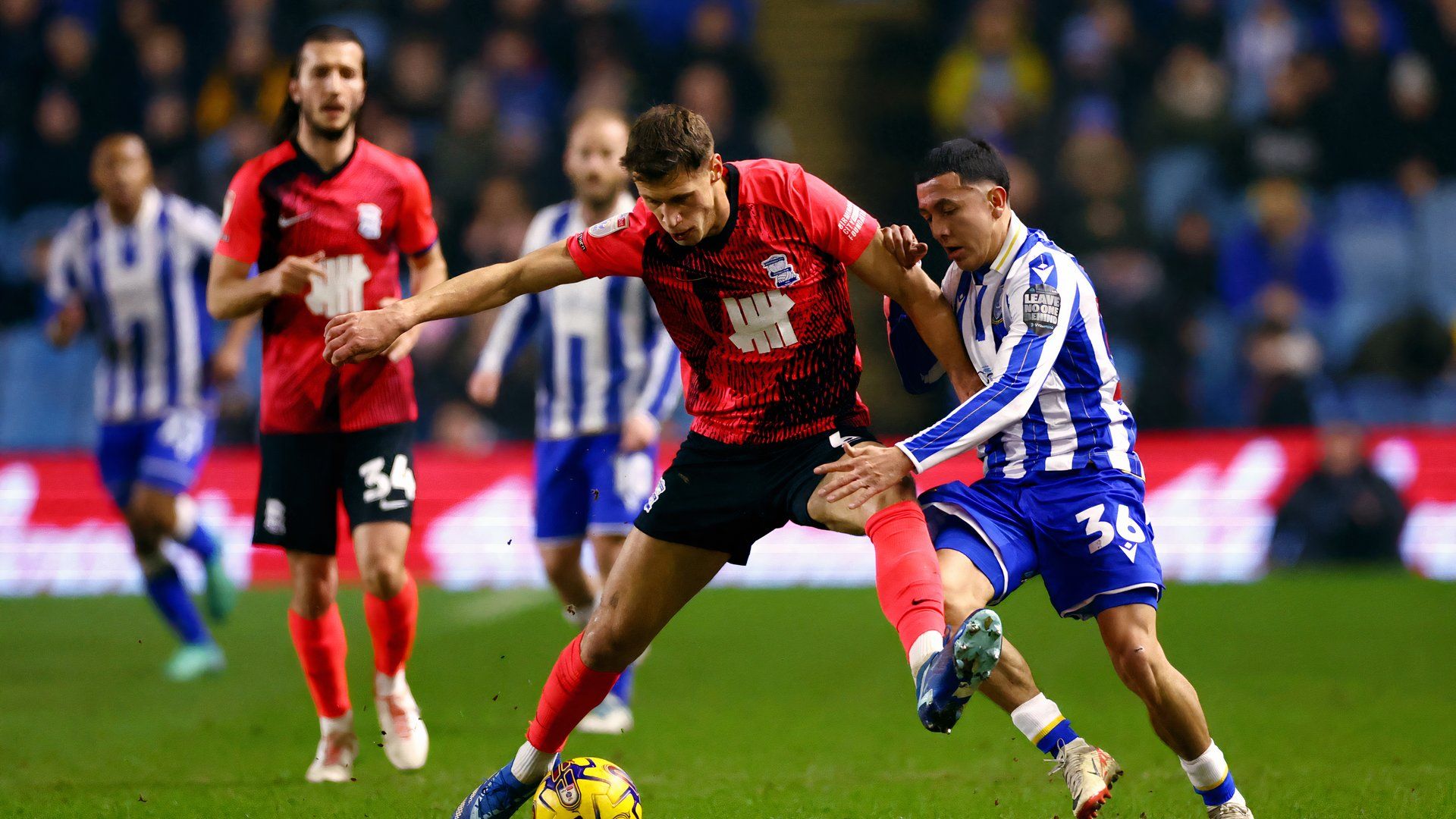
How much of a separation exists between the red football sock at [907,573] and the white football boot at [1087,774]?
60 cm

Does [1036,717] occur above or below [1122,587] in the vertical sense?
below

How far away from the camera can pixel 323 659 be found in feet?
19.7

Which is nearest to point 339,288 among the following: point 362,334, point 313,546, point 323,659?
point 313,546

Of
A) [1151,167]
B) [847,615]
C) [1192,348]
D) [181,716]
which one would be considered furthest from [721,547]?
[1151,167]

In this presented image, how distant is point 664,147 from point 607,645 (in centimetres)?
148

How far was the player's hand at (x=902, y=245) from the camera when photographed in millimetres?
4633

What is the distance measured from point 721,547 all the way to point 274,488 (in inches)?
84.6

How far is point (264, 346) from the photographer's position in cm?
613

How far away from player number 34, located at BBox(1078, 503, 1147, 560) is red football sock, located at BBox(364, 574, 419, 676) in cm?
260

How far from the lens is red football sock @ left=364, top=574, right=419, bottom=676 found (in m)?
5.95

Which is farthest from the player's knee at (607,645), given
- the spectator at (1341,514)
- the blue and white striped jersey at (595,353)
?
the spectator at (1341,514)

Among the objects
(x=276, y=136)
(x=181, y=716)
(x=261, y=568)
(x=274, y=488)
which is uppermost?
(x=276, y=136)

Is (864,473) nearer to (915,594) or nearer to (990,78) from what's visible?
(915,594)

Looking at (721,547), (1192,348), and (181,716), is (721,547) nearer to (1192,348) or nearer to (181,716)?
(181,716)
